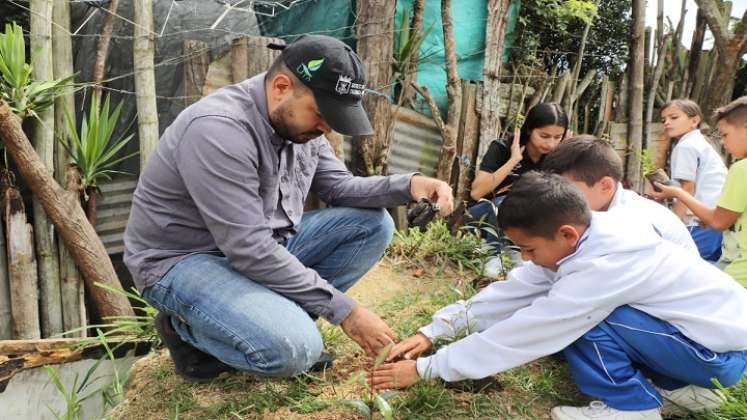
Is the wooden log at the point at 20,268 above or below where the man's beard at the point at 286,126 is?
below

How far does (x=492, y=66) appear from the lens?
5.24 meters

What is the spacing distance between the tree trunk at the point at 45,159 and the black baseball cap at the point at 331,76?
2.62 meters

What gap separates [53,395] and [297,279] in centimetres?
201

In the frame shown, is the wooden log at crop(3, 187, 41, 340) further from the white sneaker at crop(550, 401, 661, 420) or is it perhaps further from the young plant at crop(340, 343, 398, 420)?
the white sneaker at crop(550, 401, 661, 420)

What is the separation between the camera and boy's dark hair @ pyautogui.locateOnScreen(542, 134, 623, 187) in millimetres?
2654

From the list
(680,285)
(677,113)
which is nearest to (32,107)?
(680,285)

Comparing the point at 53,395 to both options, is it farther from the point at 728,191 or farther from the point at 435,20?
the point at 435,20

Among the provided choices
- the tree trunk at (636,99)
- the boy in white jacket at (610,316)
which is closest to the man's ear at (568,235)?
the boy in white jacket at (610,316)

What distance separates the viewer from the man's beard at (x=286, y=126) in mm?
2158

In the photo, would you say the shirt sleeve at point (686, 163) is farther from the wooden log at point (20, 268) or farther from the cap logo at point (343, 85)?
the wooden log at point (20, 268)

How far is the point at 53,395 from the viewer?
3236 mm

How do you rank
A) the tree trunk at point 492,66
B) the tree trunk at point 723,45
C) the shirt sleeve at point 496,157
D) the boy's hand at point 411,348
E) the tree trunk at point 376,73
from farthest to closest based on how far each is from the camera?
the tree trunk at point 723,45, the tree trunk at point 492,66, the tree trunk at point 376,73, the shirt sleeve at point 496,157, the boy's hand at point 411,348

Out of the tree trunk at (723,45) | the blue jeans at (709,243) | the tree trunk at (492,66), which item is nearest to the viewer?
the blue jeans at (709,243)

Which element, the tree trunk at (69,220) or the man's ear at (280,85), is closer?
the man's ear at (280,85)
